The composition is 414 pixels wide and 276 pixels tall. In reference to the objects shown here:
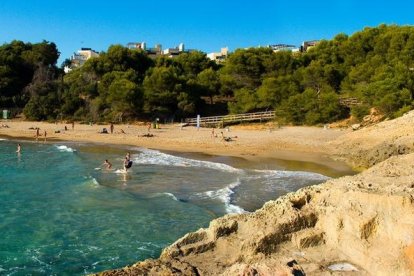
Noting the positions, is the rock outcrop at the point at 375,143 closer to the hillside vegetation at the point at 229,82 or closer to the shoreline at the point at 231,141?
the shoreline at the point at 231,141

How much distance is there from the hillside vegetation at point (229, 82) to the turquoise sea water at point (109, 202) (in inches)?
677

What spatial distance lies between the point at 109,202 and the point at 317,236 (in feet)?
37.2

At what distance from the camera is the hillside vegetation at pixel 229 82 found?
42562 mm

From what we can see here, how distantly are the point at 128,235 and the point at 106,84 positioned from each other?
3977 cm

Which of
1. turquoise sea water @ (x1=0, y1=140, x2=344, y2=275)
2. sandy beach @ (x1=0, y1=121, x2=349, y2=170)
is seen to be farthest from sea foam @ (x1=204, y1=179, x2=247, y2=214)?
sandy beach @ (x1=0, y1=121, x2=349, y2=170)

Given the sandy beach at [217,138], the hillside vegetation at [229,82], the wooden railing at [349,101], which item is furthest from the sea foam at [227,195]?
the wooden railing at [349,101]

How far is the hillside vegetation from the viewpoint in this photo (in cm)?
4256

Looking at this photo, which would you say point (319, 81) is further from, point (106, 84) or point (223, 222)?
point (223, 222)

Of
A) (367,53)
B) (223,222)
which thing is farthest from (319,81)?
(223,222)

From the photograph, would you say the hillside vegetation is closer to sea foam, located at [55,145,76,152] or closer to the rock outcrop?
the rock outcrop

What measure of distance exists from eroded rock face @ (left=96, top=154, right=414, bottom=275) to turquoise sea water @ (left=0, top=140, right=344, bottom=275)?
389 cm

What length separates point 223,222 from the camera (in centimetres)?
883

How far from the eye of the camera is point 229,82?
5175cm

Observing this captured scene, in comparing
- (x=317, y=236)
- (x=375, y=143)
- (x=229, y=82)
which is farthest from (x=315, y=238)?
(x=229, y=82)
